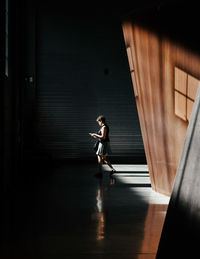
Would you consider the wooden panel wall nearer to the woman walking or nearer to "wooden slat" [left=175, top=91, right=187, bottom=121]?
"wooden slat" [left=175, top=91, right=187, bottom=121]

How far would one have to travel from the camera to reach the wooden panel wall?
6438mm

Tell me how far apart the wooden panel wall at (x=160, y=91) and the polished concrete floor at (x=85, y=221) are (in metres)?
0.78

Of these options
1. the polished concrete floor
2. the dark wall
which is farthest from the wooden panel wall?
the dark wall

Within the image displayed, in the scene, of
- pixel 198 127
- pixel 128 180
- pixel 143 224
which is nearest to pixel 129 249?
pixel 143 224

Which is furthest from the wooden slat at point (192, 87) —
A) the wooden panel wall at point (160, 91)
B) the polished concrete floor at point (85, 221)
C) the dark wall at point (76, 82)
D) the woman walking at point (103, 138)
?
the dark wall at point (76, 82)

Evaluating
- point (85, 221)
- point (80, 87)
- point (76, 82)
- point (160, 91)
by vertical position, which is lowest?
point (85, 221)

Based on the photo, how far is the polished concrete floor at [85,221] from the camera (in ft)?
12.7

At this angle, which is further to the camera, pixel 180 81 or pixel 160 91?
pixel 160 91

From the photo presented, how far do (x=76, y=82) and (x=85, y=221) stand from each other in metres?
10.1

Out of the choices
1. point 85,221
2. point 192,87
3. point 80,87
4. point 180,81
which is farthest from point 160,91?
point 80,87

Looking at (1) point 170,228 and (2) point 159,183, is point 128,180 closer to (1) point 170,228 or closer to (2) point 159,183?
(2) point 159,183

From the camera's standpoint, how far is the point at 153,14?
6625 mm

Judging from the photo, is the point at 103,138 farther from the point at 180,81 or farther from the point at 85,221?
the point at 85,221

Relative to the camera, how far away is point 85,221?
5.12m
